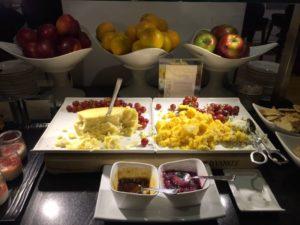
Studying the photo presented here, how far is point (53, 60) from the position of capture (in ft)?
3.19

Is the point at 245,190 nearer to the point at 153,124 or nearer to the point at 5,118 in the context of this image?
the point at 153,124

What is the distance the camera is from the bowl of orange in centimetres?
97

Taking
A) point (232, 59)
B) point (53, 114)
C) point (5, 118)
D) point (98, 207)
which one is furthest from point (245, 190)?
point (5, 118)

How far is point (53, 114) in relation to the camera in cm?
104

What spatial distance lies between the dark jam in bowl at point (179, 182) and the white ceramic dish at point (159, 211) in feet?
0.14

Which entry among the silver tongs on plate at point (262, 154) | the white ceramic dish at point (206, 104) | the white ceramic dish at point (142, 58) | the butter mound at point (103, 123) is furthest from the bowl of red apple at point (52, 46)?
the silver tongs on plate at point (262, 154)

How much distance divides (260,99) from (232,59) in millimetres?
276

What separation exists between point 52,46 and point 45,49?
0.03 metres

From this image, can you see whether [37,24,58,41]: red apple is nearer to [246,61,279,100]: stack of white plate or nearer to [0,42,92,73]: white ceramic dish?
[0,42,92,73]: white ceramic dish

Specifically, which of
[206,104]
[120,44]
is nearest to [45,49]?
[120,44]

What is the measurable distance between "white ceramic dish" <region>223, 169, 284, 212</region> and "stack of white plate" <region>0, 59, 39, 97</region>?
0.82 meters

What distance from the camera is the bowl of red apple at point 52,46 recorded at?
0.98 meters

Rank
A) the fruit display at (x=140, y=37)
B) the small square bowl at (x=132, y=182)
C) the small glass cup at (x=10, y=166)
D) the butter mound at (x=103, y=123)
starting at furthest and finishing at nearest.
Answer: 1. the fruit display at (x=140, y=37)
2. the butter mound at (x=103, y=123)
3. the small glass cup at (x=10, y=166)
4. the small square bowl at (x=132, y=182)

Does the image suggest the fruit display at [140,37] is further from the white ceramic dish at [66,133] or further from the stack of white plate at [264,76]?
the stack of white plate at [264,76]
